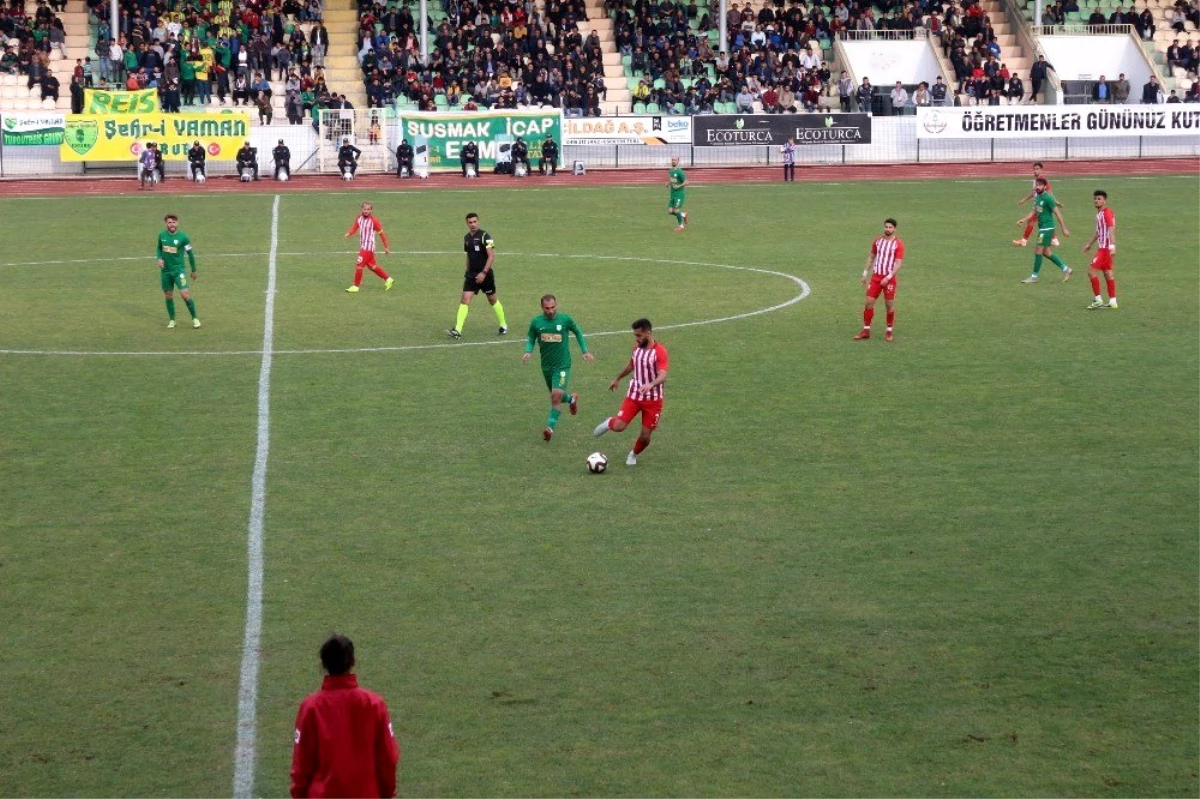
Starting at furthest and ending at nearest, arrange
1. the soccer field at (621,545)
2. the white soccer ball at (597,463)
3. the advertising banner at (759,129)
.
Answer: the advertising banner at (759,129)
the white soccer ball at (597,463)
the soccer field at (621,545)

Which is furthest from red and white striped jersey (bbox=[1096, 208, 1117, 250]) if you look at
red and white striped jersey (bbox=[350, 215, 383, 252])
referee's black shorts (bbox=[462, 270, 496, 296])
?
red and white striped jersey (bbox=[350, 215, 383, 252])

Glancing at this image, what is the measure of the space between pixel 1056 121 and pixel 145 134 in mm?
34850

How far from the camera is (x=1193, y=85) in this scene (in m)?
65.4

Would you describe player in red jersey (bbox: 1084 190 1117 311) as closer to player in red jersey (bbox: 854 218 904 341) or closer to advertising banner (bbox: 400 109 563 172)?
player in red jersey (bbox: 854 218 904 341)

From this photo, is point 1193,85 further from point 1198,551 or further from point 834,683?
point 834,683

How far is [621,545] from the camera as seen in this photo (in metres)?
15.2

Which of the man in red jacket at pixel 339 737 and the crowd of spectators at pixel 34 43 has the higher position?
the crowd of spectators at pixel 34 43

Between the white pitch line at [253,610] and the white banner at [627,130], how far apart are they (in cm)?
3803

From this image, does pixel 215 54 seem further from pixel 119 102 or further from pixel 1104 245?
pixel 1104 245

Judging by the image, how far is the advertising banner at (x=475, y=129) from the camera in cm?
5972

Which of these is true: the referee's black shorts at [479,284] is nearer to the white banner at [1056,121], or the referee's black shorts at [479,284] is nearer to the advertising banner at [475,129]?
the advertising banner at [475,129]

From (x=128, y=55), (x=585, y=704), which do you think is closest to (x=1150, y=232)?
(x=585, y=704)

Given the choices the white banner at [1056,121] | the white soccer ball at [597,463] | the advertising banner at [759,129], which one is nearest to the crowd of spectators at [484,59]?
the advertising banner at [759,129]

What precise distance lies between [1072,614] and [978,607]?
75cm
